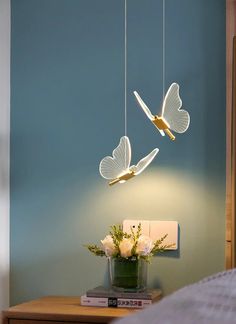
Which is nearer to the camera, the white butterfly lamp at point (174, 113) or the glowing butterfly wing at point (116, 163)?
the white butterfly lamp at point (174, 113)

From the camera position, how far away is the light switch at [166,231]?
2.61 metres

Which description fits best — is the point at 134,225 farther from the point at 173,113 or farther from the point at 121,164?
the point at 173,113

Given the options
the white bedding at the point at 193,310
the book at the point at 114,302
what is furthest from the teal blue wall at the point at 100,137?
the white bedding at the point at 193,310

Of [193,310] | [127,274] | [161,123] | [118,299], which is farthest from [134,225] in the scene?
[193,310]

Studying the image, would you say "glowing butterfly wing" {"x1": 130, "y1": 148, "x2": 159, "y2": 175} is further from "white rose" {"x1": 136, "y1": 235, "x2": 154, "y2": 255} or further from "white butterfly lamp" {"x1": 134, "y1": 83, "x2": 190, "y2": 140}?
"white rose" {"x1": 136, "y1": 235, "x2": 154, "y2": 255}

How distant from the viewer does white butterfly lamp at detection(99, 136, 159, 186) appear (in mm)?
2479

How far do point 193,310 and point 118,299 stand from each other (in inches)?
72.1

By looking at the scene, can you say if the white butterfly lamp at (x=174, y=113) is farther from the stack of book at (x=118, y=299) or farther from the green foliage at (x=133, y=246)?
the stack of book at (x=118, y=299)

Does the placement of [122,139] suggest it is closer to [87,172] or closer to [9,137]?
[87,172]

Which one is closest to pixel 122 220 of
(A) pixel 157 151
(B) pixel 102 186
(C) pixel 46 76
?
(B) pixel 102 186

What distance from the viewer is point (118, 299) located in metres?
2.41

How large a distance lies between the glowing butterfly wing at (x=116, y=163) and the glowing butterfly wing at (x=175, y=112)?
20 centimetres

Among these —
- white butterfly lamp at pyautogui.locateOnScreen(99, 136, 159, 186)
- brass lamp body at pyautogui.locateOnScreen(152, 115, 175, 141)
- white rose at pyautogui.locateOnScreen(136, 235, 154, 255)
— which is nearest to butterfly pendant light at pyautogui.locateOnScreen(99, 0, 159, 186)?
white butterfly lamp at pyautogui.locateOnScreen(99, 136, 159, 186)

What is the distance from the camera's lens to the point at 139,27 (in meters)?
2.71
